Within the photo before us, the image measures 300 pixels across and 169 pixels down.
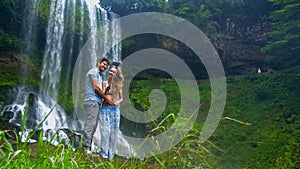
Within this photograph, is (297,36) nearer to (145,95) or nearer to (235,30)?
(235,30)

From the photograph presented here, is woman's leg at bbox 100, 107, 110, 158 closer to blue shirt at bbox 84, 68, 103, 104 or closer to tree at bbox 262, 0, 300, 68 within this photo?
blue shirt at bbox 84, 68, 103, 104

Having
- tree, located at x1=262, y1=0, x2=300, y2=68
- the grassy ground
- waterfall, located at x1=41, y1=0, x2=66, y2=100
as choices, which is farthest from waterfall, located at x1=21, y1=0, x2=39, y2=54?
tree, located at x1=262, y1=0, x2=300, y2=68

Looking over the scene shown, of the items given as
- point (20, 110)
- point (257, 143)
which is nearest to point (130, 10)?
point (20, 110)

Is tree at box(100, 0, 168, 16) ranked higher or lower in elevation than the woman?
higher

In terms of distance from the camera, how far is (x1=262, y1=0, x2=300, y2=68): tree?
54.6 ft

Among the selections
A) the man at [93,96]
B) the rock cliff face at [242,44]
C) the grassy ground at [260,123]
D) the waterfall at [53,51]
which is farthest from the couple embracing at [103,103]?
the rock cliff face at [242,44]

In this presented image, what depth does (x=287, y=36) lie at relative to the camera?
16781mm

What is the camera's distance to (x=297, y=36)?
53.2 ft

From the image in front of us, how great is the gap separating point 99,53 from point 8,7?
4.25 metres

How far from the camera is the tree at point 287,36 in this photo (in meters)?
16.7

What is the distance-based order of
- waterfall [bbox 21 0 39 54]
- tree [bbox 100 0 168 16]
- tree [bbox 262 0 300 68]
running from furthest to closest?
tree [bbox 100 0 168 16]
tree [bbox 262 0 300 68]
waterfall [bbox 21 0 39 54]

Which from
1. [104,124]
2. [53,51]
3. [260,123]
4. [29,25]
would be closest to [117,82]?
[104,124]

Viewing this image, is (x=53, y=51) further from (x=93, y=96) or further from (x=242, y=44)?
(x=93, y=96)

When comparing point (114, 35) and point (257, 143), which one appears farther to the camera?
point (114, 35)
